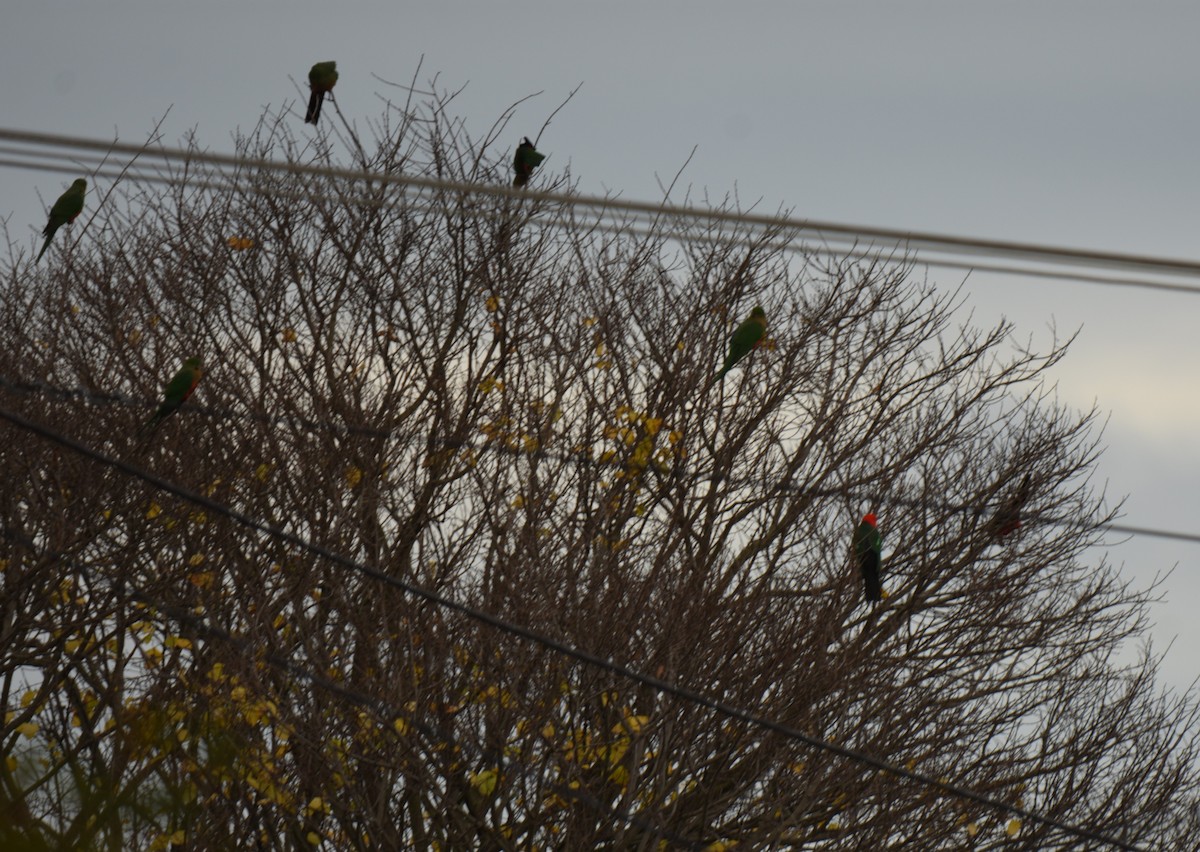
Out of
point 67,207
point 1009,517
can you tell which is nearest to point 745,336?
point 1009,517

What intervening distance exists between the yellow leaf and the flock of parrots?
3.27m

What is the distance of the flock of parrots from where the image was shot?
9.77 meters

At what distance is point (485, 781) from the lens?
30.2ft

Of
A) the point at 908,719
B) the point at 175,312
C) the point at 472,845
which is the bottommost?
the point at 472,845

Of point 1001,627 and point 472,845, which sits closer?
point 472,845

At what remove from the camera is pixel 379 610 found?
35.2ft

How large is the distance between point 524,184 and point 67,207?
4.28 metres

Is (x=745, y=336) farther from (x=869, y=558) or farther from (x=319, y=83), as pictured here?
(x=319, y=83)

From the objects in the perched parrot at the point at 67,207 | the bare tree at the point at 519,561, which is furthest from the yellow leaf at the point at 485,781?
the perched parrot at the point at 67,207

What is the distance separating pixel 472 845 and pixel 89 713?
13.4 feet

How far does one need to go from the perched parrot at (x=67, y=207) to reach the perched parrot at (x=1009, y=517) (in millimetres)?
8924

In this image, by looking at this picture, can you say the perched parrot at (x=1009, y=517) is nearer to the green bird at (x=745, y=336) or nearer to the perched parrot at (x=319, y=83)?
the green bird at (x=745, y=336)

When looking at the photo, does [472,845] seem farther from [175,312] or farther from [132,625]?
[175,312]

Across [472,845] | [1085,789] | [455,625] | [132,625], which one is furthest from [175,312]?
[1085,789]
